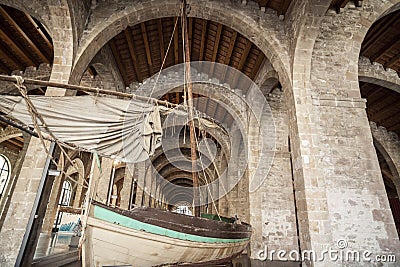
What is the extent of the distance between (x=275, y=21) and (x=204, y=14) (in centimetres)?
200

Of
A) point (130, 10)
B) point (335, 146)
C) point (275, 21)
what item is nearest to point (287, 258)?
point (335, 146)

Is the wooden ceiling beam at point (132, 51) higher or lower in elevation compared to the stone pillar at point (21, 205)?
higher

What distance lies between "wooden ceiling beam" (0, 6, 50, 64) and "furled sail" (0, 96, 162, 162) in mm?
4787

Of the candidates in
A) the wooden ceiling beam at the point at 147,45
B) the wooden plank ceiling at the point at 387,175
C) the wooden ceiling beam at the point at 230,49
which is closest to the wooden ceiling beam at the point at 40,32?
the wooden ceiling beam at the point at 147,45

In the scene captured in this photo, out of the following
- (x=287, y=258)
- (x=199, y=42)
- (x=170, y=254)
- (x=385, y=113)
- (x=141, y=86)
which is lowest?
(x=287, y=258)

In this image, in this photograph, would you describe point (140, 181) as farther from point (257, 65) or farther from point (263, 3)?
point (263, 3)

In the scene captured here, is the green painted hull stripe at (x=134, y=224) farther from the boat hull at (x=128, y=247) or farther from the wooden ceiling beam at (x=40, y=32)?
the wooden ceiling beam at (x=40, y=32)

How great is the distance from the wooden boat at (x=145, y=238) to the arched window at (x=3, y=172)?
15184 millimetres

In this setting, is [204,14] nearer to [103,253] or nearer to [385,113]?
[103,253]

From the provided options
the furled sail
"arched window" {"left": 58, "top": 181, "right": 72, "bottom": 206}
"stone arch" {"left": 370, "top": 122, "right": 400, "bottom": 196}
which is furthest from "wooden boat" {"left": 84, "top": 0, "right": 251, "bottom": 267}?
"arched window" {"left": 58, "top": 181, "right": 72, "bottom": 206}

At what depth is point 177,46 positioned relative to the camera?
7.98 metres

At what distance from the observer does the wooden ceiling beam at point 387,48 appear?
675 cm

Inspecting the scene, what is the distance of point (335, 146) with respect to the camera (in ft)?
16.2

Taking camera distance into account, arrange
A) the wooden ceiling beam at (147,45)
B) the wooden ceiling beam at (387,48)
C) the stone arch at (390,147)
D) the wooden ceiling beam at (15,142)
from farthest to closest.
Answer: the wooden ceiling beam at (15,142)
the stone arch at (390,147)
the wooden ceiling beam at (147,45)
the wooden ceiling beam at (387,48)
